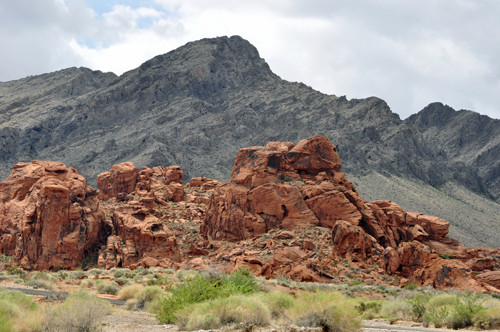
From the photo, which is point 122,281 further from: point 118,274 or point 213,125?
point 213,125

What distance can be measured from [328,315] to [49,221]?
36.0 metres

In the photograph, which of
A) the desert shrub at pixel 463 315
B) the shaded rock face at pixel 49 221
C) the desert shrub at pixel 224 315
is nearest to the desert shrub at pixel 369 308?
the desert shrub at pixel 463 315

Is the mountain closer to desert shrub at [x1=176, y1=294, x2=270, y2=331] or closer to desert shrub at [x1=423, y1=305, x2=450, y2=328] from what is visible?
desert shrub at [x1=423, y1=305, x2=450, y2=328]

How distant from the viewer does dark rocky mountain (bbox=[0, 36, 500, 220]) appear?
124 m

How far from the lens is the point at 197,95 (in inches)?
6624

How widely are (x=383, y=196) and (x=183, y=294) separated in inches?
3395

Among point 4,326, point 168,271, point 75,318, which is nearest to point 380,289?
point 168,271

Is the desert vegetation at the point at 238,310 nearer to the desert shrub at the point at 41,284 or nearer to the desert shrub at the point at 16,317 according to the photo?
the desert shrub at the point at 16,317

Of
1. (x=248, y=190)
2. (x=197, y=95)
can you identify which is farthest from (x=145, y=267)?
(x=197, y=95)

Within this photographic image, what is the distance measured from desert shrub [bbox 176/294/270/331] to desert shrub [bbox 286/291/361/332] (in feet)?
3.58

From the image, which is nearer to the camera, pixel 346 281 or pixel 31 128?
pixel 346 281

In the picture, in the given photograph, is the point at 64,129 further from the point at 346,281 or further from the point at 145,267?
the point at 346,281

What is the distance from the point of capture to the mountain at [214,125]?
4879 inches

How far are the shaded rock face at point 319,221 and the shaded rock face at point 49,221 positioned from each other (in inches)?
534
